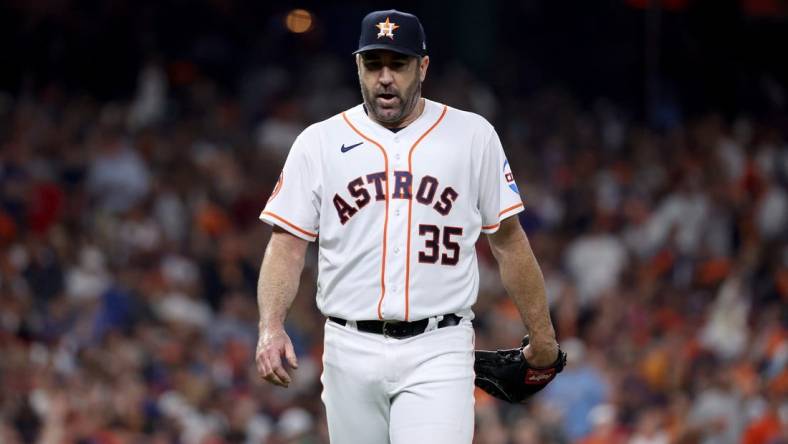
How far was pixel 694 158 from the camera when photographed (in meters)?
12.6

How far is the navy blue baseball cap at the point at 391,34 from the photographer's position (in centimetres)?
430

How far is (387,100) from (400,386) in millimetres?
868

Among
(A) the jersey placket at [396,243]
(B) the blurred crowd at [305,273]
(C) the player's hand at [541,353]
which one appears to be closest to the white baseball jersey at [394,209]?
(A) the jersey placket at [396,243]

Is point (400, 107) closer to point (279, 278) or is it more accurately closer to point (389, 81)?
point (389, 81)

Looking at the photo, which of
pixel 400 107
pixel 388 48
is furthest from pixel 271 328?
pixel 388 48

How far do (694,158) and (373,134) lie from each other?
8.65 meters

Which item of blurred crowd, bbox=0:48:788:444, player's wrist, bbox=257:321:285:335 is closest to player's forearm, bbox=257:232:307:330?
player's wrist, bbox=257:321:285:335

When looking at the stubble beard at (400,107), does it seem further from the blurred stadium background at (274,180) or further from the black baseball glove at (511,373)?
the blurred stadium background at (274,180)

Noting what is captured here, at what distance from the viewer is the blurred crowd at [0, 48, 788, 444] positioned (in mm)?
9086

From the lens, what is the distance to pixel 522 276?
175 inches

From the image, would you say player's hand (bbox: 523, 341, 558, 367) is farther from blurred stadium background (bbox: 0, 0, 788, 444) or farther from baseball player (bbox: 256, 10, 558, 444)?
blurred stadium background (bbox: 0, 0, 788, 444)

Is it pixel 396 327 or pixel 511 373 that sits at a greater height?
pixel 396 327

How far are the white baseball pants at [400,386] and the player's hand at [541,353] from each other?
288 millimetres

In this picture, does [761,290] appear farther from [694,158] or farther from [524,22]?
[524,22]
